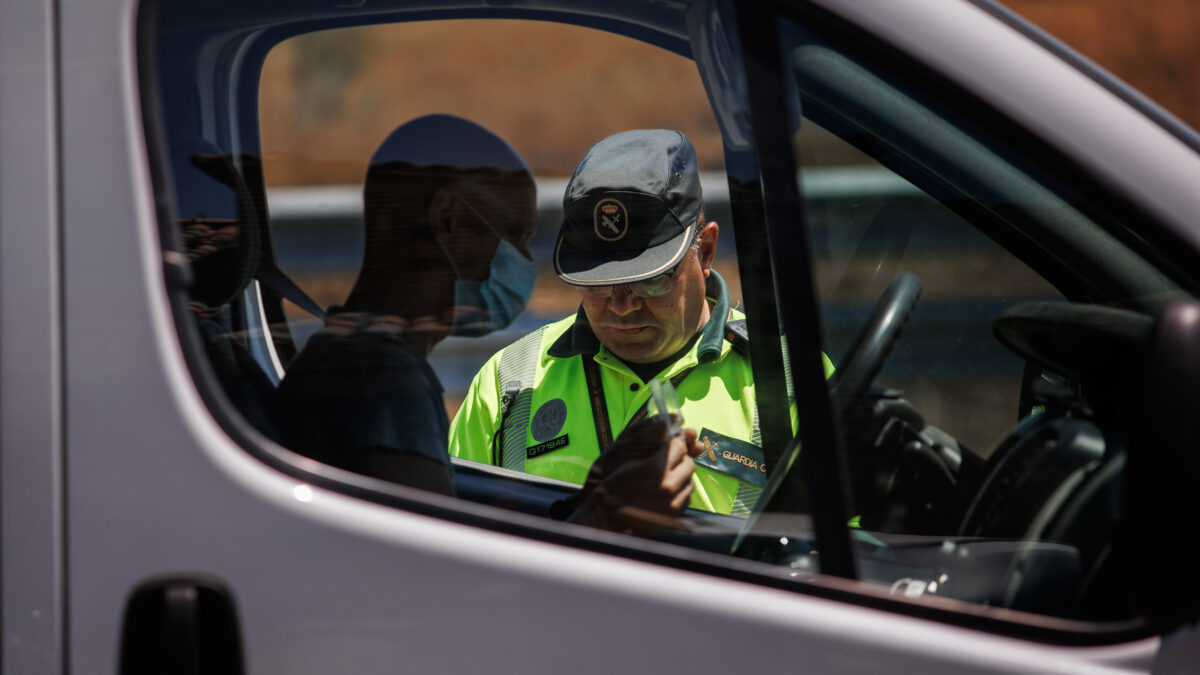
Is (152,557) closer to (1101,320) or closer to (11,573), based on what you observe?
(11,573)

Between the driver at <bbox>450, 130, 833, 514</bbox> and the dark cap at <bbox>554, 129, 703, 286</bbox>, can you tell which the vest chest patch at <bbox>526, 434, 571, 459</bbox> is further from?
the dark cap at <bbox>554, 129, 703, 286</bbox>

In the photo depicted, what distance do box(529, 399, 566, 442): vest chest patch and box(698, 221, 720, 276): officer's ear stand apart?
1.21ft

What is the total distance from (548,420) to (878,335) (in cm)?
67

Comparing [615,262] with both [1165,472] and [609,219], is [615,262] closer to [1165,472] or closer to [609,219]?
[609,219]

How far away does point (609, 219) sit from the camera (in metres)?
1.41

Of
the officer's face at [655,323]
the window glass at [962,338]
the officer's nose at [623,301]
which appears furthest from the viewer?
the officer's face at [655,323]

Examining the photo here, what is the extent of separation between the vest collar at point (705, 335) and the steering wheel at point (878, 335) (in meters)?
0.30

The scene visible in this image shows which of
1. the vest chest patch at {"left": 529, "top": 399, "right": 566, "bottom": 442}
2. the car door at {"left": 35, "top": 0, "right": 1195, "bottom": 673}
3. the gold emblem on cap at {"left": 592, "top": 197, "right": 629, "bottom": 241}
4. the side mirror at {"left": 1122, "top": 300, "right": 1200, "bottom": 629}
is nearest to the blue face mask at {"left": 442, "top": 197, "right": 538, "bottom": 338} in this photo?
the gold emblem on cap at {"left": 592, "top": 197, "right": 629, "bottom": 241}

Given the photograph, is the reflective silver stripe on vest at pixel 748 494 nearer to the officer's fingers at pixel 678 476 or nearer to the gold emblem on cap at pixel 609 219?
the officer's fingers at pixel 678 476

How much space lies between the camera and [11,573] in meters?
1.08

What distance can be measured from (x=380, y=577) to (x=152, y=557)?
24cm

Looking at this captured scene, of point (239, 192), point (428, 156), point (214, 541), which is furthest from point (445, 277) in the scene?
point (214, 541)

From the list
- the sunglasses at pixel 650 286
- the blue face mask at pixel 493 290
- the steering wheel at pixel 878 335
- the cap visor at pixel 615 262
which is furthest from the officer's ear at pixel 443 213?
the steering wheel at pixel 878 335

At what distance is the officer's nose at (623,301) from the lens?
1714 millimetres
